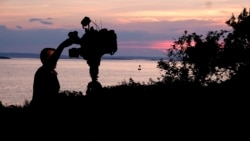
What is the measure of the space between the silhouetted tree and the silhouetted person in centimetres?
3446

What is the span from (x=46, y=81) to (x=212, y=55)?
38.4 meters

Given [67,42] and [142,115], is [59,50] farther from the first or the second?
[142,115]

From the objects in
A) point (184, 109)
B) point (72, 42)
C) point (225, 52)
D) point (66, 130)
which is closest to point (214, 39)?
point (225, 52)

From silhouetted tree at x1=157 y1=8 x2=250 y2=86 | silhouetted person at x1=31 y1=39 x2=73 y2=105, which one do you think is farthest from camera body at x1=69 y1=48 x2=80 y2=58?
silhouetted tree at x1=157 y1=8 x2=250 y2=86

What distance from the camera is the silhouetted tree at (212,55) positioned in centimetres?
4178

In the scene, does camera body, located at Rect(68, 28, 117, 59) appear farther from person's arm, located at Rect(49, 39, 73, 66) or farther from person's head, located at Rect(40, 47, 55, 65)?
person's head, located at Rect(40, 47, 55, 65)

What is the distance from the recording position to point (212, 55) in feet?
143

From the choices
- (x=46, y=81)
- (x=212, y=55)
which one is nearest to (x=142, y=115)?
(x=46, y=81)

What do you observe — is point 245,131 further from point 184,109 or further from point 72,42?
point 72,42

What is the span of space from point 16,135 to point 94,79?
13.0 feet

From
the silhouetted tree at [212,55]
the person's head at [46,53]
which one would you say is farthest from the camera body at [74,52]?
the silhouetted tree at [212,55]

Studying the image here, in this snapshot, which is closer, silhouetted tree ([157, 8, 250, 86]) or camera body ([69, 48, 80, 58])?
camera body ([69, 48, 80, 58])

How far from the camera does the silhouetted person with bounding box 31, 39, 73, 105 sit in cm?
627

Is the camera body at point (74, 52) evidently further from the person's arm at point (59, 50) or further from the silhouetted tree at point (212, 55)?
the silhouetted tree at point (212, 55)
